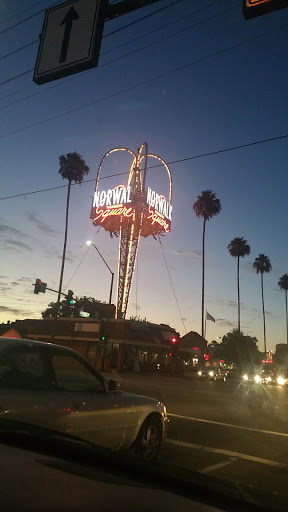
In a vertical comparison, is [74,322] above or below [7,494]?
above

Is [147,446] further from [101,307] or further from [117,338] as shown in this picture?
[101,307]

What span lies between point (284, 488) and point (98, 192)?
157ft

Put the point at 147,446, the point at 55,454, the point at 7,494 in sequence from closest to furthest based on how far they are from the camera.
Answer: the point at 7,494
the point at 55,454
the point at 147,446

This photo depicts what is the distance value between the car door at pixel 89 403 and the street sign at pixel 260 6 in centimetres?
449

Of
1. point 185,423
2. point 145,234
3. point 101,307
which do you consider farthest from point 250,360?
point 185,423

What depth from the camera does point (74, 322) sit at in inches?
1829

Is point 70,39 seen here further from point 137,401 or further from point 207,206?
point 207,206

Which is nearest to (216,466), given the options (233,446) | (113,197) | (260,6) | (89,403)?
(233,446)

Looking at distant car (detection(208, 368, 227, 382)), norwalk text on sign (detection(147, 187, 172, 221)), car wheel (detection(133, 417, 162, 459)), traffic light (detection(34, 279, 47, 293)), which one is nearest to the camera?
car wheel (detection(133, 417, 162, 459))

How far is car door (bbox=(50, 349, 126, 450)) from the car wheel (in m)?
0.52

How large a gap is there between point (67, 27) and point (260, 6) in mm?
2683

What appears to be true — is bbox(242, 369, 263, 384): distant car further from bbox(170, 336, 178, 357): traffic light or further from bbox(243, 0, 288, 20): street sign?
bbox(243, 0, 288, 20): street sign

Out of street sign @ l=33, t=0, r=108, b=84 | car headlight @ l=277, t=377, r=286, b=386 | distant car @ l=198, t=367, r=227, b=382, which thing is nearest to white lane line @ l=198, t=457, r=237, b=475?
street sign @ l=33, t=0, r=108, b=84

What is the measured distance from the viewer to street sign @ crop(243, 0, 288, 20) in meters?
4.16
